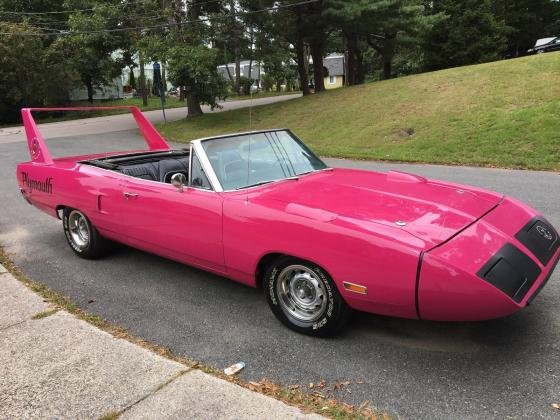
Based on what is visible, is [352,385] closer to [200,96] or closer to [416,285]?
[416,285]

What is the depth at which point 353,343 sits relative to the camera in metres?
3.30

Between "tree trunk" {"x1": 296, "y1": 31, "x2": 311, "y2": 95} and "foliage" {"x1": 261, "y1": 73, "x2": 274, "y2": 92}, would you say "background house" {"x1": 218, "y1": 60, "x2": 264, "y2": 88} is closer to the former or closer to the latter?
"foliage" {"x1": 261, "y1": 73, "x2": 274, "y2": 92}

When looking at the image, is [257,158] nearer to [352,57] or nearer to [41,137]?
[41,137]

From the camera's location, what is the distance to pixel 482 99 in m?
15.6

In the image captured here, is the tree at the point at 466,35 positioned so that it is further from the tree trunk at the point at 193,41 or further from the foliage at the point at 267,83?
the foliage at the point at 267,83

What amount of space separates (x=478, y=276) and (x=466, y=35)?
2894 cm

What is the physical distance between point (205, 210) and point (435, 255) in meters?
1.76

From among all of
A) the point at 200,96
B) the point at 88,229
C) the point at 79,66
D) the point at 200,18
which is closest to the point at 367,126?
the point at 200,96

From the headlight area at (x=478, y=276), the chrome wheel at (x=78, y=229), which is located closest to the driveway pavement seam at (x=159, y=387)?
the headlight area at (x=478, y=276)

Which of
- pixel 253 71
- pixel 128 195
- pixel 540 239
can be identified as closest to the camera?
pixel 540 239

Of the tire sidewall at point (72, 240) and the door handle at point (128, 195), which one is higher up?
the door handle at point (128, 195)

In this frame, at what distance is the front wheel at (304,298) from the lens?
3.20 metres

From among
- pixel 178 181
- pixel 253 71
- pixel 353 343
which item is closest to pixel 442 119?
pixel 178 181

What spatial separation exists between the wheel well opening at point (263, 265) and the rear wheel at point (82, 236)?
2232 millimetres
